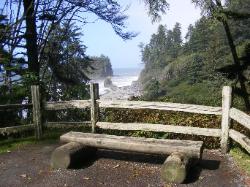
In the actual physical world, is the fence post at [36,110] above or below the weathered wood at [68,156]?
above

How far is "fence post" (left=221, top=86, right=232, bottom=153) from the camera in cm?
902

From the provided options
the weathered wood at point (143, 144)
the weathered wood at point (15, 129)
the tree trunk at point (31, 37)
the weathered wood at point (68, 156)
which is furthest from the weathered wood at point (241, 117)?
the tree trunk at point (31, 37)

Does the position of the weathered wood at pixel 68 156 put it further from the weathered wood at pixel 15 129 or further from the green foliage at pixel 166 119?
the weathered wood at pixel 15 129

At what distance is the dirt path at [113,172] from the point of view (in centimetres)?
770

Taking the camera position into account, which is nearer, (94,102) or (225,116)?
(225,116)

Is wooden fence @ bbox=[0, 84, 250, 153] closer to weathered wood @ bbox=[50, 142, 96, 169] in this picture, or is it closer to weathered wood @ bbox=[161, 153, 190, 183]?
weathered wood @ bbox=[161, 153, 190, 183]

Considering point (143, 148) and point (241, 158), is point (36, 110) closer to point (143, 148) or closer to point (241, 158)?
point (143, 148)

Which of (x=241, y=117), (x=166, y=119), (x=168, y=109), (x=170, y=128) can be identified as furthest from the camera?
(x=166, y=119)

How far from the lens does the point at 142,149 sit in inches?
328

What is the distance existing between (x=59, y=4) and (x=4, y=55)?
20.7 ft

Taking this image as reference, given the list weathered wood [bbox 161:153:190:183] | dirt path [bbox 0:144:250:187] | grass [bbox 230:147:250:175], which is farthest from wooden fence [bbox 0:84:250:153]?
weathered wood [bbox 161:153:190:183]

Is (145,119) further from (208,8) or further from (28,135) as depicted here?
(208,8)

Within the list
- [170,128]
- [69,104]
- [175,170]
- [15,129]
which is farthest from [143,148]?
[15,129]

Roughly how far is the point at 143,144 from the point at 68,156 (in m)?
1.76
